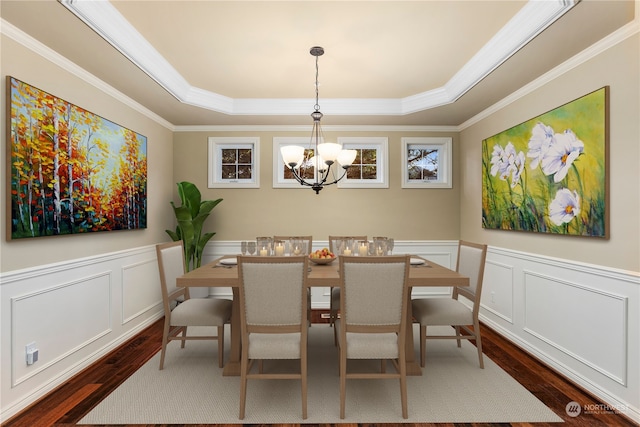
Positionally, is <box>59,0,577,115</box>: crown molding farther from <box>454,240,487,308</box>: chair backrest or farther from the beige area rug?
the beige area rug

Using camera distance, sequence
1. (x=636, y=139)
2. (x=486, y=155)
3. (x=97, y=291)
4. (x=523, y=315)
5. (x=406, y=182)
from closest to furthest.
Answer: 1. (x=636, y=139)
2. (x=97, y=291)
3. (x=523, y=315)
4. (x=486, y=155)
5. (x=406, y=182)

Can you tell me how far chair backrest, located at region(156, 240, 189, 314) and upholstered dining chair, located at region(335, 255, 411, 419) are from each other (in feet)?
4.99

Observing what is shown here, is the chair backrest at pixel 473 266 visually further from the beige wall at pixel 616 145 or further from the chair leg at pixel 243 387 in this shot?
the chair leg at pixel 243 387

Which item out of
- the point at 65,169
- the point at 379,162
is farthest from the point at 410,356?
the point at 65,169

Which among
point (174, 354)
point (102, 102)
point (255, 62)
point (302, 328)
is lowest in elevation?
point (174, 354)

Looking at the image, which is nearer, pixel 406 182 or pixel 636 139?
pixel 636 139

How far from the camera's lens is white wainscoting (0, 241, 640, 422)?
7.16ft

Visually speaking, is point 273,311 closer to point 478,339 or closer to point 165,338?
point 165,338

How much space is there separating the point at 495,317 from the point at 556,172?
69.1 inches

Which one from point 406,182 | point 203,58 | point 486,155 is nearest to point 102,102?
point 203,58

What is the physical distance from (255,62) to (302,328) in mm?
2372

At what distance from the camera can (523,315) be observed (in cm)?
322

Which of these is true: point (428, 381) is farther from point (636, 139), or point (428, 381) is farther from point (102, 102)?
point (102, 102)

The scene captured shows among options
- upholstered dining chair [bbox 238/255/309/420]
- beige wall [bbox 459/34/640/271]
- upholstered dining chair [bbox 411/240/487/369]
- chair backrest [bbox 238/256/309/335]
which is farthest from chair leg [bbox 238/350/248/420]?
beige wall [bbox 459/34/640/271]
